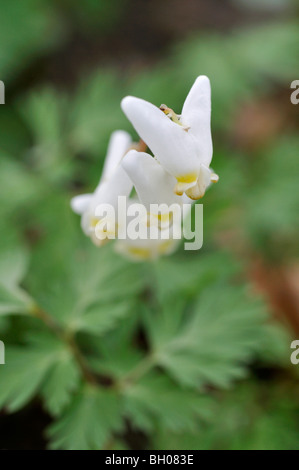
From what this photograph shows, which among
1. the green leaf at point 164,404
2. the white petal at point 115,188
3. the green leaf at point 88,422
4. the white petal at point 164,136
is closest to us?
the white petal at point 164,136

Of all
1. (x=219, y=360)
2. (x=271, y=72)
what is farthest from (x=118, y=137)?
(x=271, y=72)

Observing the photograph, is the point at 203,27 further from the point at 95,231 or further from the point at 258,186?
the point at 95,231

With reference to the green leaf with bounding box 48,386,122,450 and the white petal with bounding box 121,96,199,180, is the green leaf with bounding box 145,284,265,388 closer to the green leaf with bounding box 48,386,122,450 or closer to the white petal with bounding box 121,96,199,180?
the green leaf with bounding box 48,386,122,450

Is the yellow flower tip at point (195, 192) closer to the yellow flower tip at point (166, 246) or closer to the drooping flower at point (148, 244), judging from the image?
the drooping flower at point (148, 244)

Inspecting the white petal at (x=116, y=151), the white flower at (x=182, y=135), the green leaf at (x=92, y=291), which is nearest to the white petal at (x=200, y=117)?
the white flower at (x=182, y=135)

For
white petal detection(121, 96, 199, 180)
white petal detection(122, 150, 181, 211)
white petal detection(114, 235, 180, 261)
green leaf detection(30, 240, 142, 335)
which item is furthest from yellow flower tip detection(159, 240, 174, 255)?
white petal detection(121, 96, 199, 180)

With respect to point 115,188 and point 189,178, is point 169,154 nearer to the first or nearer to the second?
point 189,178
